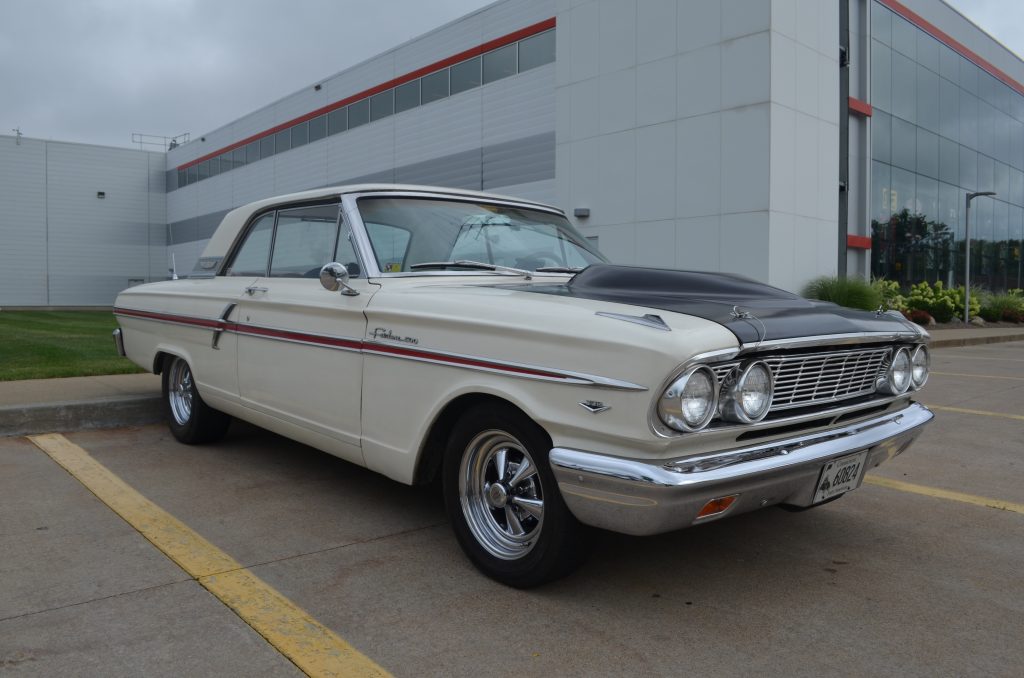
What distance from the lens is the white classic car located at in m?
2.54

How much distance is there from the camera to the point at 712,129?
1778cm

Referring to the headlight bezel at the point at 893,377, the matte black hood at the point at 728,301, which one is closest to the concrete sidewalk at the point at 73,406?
the matte black hood at the point at 728,301

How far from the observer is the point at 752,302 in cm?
314

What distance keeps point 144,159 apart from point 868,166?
3929 centimetres

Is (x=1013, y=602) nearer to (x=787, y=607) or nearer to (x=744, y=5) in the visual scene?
(x=787, y=607)

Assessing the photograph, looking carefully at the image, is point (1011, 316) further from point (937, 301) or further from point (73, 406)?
point (73, 406)

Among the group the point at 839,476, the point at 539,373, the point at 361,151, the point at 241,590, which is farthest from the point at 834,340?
the point at 361,151

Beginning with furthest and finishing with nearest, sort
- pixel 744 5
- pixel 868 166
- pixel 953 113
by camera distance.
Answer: pixel 953 113
pixel 868 166
pixel 744 5

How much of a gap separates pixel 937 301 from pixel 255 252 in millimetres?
22546

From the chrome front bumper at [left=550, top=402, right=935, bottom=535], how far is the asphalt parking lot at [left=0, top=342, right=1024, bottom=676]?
0.40 meters

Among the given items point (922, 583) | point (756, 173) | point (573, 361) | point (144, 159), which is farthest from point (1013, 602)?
point (144, 159)

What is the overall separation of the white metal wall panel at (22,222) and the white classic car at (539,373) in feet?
147

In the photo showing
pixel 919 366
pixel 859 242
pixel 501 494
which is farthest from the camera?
pixel 859 242

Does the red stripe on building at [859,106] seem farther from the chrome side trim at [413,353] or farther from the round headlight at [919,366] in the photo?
the chrome side trim at [413,353]
